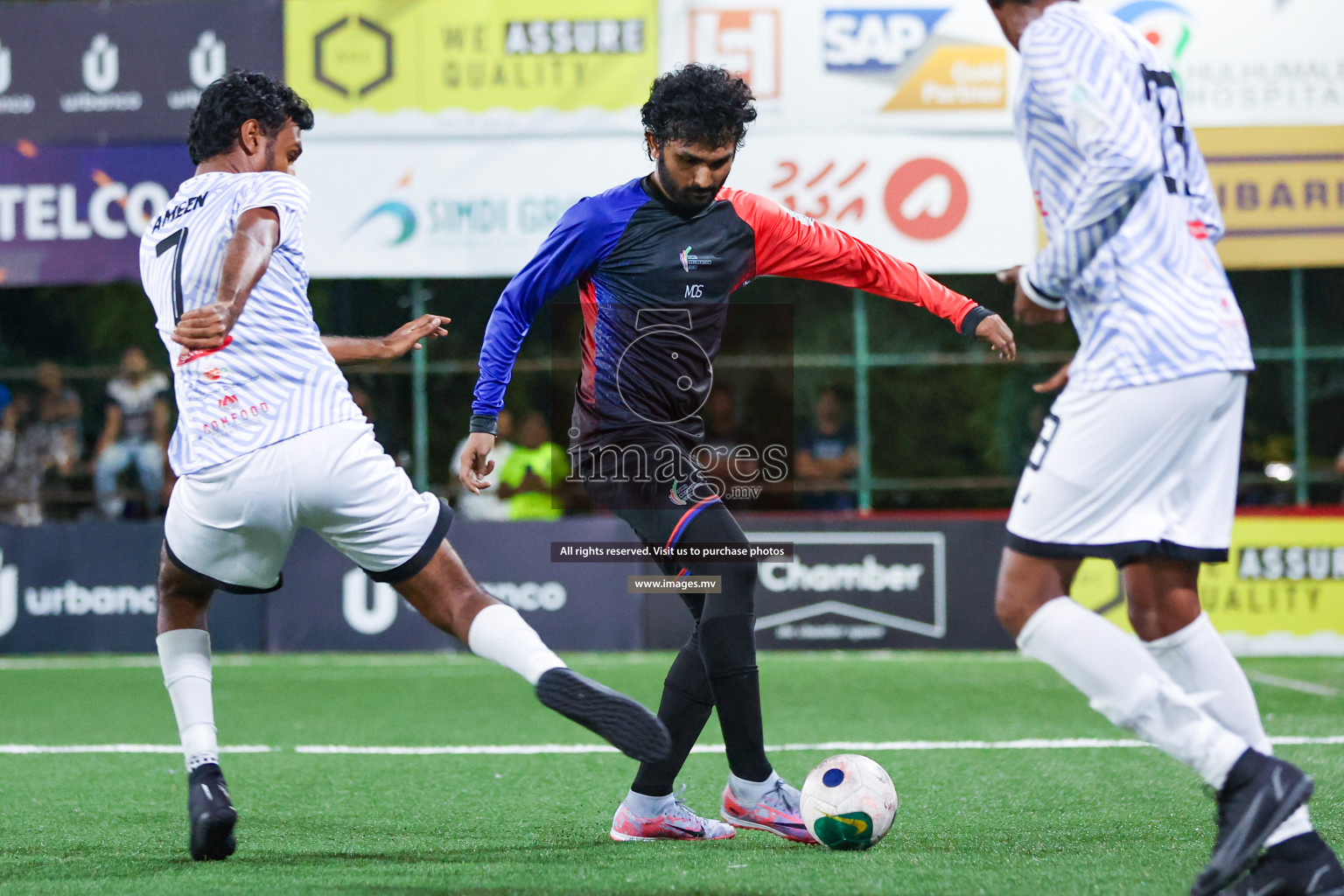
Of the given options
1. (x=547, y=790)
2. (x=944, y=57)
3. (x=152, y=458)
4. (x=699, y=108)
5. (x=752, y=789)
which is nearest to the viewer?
(x=699, y=108)

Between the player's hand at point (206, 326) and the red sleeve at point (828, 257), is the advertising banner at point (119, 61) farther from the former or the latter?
the player's hand at point (206, 326)

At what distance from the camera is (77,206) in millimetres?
12312

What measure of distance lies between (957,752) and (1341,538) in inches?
245

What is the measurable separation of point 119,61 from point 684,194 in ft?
30.2

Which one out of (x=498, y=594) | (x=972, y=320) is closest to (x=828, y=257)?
(x=972, y=320)

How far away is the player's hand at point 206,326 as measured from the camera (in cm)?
395

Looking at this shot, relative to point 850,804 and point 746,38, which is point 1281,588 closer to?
point 746,38

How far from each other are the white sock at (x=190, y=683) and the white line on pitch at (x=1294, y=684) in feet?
21.5

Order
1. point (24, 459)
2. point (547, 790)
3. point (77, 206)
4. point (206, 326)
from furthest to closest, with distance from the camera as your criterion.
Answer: point (24, 459) → point (77, 206) → point (547, 790) → point (206, 326)

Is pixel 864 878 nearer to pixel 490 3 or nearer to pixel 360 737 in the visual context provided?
pixel 360 737

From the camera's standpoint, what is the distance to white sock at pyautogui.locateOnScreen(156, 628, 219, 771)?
14.5 ft

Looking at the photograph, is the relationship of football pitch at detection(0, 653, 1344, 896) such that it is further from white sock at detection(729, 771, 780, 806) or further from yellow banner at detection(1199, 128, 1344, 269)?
yellow banner at detection(1199, 128, 1344, 269)

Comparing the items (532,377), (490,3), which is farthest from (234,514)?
(532,377)

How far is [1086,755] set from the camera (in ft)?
20.6
